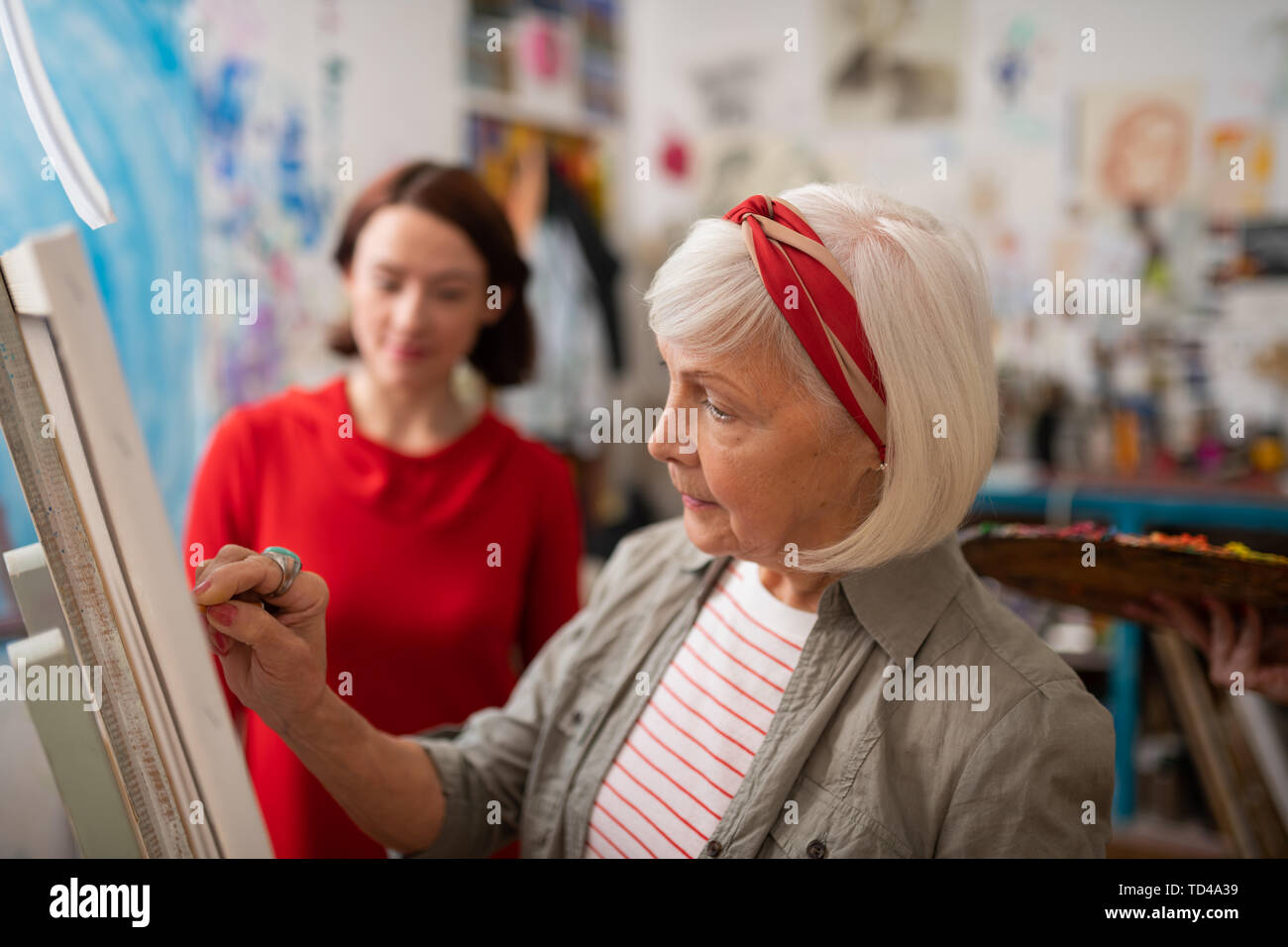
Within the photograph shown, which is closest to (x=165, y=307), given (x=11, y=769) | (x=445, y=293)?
(x=445, y=293)

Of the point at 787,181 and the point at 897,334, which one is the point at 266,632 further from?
the point at 787,181

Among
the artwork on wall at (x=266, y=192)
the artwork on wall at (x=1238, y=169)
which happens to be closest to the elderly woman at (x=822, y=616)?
the artwork on wall at (x=266, y=192)

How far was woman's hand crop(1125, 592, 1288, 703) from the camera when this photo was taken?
0.86 metres

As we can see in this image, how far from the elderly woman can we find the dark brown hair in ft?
1.66

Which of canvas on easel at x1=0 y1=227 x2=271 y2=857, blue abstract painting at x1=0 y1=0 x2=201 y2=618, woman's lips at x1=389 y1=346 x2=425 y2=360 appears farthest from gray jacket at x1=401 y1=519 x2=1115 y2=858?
blue abstract painting at x1=0 y1=0 x2=201 y2=618

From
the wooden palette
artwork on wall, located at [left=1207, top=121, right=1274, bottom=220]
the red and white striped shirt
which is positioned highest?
artwork on wall, located at [left=1207, top=121, right=1274, bottom=220]

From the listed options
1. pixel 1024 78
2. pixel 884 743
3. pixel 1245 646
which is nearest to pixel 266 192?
pixel 884 743

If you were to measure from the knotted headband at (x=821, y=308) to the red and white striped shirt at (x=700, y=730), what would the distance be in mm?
228

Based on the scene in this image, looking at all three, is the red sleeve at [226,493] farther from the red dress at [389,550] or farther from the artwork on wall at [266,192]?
the artwork on wall at [266,192]

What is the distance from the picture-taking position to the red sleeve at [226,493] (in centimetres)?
102

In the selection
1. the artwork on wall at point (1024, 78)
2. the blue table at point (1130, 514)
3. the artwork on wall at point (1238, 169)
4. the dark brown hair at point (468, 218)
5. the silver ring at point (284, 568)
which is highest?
the artwork on wall at point (1024, 78)

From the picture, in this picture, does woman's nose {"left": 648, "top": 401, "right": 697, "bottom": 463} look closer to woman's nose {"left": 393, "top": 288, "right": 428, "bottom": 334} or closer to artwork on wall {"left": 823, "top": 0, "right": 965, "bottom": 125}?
woman's nose {"left": 393, "top": 288, "right": 428, "bottom": 334}

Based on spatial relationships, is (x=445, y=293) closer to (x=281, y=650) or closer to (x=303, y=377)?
(x=281, y=650)
